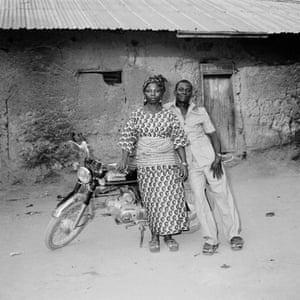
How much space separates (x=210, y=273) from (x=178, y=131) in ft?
3.94

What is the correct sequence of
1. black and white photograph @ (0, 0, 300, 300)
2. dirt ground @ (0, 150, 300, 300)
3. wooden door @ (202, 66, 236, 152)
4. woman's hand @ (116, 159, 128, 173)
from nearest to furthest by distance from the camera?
dirt ground @ (0, 150, 300, 300), black and white photograph @ (0, 0, 300, 300), woman's hand @ (116, 159, 128, 173), wooden door @ (202, 66, 236, 152)

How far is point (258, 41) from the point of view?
8125 millimetres

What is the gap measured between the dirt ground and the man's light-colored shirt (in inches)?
33.6

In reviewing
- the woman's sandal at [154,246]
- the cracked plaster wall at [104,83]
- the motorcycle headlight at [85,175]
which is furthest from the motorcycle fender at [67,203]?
the cracked plaster wall at [104,83]

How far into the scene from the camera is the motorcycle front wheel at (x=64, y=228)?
3.89 metres

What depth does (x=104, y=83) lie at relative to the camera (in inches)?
284

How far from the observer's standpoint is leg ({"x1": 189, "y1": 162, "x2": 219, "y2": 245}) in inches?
150

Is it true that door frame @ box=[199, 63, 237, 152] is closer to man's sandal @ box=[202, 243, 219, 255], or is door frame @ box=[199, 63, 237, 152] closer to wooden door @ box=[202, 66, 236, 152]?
wooden door @ box=[202, 66, 236, 152]

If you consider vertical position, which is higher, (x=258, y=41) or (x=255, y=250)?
(x=258, y=41)

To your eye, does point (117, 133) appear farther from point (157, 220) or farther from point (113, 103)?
point (157, 220)

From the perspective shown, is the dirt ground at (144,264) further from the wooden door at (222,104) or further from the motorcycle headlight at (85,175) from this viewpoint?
the wooden door at (222,104)

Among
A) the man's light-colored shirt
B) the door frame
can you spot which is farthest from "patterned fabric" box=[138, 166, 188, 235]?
the door frame

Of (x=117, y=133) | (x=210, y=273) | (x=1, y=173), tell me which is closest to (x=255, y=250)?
(x=210, y=273)

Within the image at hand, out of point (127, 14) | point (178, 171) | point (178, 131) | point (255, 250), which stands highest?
point (127, 14)
